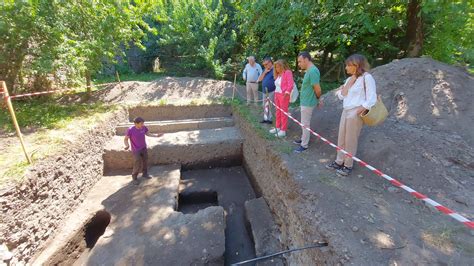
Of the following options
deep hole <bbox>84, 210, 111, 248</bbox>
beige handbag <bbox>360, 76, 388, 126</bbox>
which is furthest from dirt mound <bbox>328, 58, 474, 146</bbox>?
deep hole <bbox>84, 210, 111, 248</bbox>

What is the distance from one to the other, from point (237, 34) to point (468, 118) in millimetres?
9938

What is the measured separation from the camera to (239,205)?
5.88 meters

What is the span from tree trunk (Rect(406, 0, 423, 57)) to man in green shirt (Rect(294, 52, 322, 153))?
20.5 feet

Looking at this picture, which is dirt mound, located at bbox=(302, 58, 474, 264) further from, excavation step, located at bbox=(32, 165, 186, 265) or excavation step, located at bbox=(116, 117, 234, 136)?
excavation step, located at bbox=(32, 165, 186, 265)

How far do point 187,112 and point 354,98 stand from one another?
6218 millimetres

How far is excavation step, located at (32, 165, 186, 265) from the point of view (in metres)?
4.46

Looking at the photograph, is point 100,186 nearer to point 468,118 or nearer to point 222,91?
point 222,91

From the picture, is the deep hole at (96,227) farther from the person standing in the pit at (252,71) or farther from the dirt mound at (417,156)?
the person standing in the pit at (252,71)

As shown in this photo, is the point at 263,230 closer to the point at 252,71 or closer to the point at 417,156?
the point at 417,156

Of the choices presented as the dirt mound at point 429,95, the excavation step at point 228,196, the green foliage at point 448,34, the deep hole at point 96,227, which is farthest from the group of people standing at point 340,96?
the green foliage at point 448,34

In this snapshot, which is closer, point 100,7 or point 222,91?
point 100,7

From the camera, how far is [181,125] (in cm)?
802

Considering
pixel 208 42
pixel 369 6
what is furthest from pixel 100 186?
pixel 369 6

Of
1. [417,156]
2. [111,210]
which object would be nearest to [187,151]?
[111,210]
